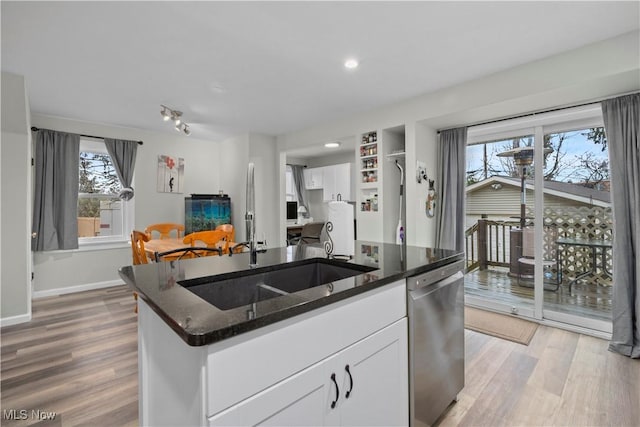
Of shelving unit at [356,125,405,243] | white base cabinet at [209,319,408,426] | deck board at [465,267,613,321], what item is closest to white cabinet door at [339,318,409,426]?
white base cabinet at [209,319,408,426]

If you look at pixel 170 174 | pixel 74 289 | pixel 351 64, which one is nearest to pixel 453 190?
pixel 351 64

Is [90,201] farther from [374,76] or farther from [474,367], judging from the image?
[474,367]

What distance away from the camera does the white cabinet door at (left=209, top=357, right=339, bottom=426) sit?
81cm

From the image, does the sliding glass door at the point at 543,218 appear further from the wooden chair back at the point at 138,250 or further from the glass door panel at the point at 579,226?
the wooden chair back at the point at 138,250

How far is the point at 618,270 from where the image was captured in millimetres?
2455

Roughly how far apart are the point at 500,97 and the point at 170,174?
15.3 feet

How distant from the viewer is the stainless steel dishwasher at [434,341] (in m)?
1.44

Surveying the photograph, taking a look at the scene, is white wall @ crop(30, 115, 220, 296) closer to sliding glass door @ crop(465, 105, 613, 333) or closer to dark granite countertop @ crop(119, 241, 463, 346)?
dark granite countertop @ crop(119, 241, 463, 346)

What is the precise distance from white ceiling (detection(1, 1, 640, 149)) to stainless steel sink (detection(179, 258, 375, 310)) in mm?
1579

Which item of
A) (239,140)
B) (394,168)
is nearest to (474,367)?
(394,168)

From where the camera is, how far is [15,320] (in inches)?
120

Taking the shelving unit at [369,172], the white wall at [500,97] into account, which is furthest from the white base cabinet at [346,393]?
the shelving unit at [369,172]

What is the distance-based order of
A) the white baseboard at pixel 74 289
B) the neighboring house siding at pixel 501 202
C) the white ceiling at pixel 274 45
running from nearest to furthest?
the white ceiling at pixel 274 45, the neighboring house siding at pixel 501 202, the white baseboard at pixel 74 289

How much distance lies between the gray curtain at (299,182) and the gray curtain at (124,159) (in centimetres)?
324
